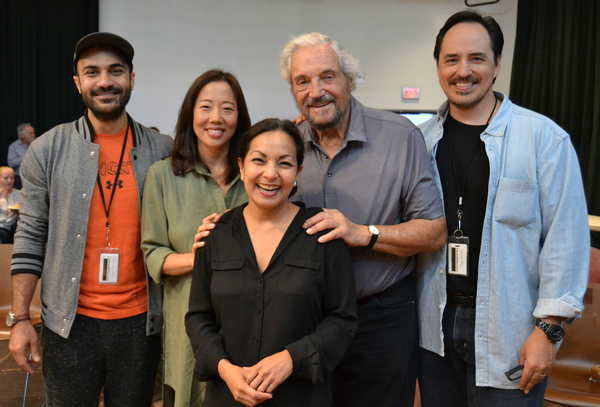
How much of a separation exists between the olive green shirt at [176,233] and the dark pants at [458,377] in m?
0.92

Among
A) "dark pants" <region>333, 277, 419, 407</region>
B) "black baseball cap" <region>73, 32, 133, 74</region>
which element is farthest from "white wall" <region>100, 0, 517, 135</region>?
"dark pants" <region>333, 277, 419, 407</region>

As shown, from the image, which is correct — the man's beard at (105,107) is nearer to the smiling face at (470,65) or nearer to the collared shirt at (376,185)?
the collared shirt at (376,185)

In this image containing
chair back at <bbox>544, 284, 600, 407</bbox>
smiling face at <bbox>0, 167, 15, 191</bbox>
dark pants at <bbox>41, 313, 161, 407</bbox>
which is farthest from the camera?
smiling face at <bbox>0, 167, 15, 191</bbox>

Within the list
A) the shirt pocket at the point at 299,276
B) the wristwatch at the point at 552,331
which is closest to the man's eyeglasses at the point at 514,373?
the wristwatch at the point at 552,331

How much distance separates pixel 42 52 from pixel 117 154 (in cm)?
755

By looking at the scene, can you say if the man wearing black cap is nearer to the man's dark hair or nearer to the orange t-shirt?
the orange t-shirt

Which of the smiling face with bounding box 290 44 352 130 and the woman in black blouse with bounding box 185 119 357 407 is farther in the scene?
the smiling face with bounding box 290 44 352 130

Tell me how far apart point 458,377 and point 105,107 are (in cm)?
179

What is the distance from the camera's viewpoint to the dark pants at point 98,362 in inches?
75.1

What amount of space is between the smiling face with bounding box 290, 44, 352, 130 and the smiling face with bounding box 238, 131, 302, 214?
1.04ft

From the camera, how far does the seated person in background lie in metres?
Answer: 6.35

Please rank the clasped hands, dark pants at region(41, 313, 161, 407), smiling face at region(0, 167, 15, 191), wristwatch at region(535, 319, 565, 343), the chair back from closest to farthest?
the clasped hands < wristwatch at region(535, 319, 565, 343) < dark pants at region(41, 313, 161, 407) < the chair back < smiling face at region(0, 167, 15, 191)

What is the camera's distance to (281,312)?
1.47 metres

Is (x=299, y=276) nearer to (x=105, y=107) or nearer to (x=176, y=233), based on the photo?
(x=176, y=233)
